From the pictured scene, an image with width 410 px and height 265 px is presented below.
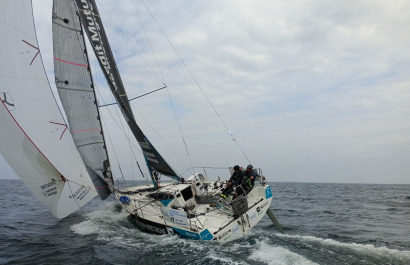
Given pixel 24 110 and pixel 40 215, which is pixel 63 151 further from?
pixel 40 215

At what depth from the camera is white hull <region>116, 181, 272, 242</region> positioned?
7754mm

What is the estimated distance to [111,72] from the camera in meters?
11.8

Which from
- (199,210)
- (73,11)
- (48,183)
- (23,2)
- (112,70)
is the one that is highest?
(73,11)

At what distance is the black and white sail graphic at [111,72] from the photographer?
37.6 ft

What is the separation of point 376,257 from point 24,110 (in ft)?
34.0

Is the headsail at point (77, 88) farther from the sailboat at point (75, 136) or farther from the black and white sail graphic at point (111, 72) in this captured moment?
the black and white sail graphic at point (111, 72)

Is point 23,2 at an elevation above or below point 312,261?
above

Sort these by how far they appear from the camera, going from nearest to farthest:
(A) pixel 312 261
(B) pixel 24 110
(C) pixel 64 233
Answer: (A) pixel 312 261, (B) pixel 24 110, (C) pixel 64 233

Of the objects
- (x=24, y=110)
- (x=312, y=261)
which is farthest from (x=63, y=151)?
(x=312, y=261)

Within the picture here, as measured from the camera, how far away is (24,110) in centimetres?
803

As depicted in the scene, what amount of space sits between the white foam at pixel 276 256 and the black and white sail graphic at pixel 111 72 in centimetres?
533

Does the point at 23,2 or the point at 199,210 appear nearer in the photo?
the point at 23,2

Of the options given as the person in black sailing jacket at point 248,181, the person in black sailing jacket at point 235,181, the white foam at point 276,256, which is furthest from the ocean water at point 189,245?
the person in black sailing jacket at point 235,181

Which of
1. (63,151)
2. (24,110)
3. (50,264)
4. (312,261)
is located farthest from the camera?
(63,151)
